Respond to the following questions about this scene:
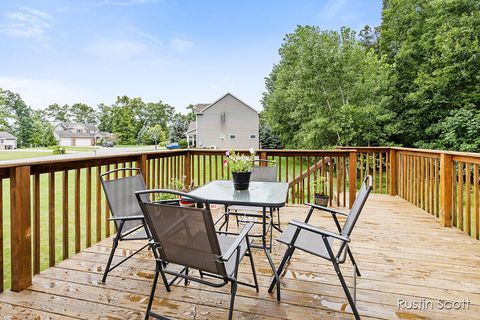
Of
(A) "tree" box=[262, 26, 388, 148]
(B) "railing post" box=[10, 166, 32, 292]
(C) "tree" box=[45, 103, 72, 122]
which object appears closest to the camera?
(B) "railing post" box=[10, 166, 32, 292]

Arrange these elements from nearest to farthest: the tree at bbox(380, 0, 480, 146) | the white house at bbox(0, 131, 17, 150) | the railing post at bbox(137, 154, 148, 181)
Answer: the railing post at bbox(137, 154, 148, 181) < the white house at bbox(0, 131, 17, 150) < the tree at bbox(380, 0, 480, 146)

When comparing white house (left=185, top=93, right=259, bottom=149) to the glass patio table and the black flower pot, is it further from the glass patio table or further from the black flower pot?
the black flower pot

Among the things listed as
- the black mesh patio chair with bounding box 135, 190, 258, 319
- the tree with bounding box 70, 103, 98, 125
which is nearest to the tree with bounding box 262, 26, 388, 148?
the black mesh patio chair with bounding box 135, 190, 258, 319

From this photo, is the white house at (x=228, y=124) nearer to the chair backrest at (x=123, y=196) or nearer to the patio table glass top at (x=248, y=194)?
the patio table glass top at (x=248, y=194)

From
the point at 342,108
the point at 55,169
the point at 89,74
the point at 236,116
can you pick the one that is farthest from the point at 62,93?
the point at 55,169

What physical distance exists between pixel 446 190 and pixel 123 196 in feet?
14.1

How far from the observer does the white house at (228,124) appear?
2381 cm

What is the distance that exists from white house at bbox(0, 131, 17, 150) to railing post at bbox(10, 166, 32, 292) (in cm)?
928

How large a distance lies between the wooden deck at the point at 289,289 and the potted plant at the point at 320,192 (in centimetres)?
176

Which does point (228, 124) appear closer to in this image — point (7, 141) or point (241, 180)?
point (7, 141)

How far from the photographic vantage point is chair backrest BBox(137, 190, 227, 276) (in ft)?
5.40

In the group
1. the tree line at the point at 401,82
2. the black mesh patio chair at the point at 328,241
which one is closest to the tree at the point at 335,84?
the tree line at the point at 401,82

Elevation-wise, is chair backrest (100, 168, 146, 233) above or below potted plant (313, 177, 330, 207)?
above

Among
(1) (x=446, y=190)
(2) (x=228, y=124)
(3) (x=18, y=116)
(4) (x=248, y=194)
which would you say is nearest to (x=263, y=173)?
(4) (x=248, y=194)
